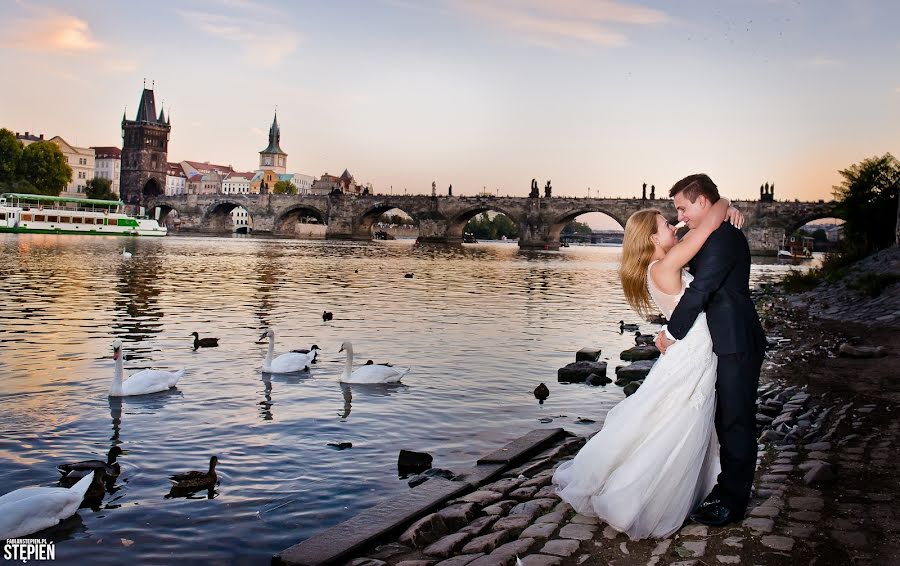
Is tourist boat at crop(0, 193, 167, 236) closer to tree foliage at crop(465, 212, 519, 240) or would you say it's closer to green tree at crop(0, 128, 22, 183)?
green tree at crop(0, 128, 22, 183)

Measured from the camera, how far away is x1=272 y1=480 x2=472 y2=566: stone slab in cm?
437

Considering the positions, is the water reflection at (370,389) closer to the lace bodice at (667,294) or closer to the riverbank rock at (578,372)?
the riverbank rock at (578,372)

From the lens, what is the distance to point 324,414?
331 inches

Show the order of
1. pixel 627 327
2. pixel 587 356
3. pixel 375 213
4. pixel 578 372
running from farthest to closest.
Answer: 1. pixel 375 213
2. pixel 627 327
3. pixel 587 356
4. pixel 578 372

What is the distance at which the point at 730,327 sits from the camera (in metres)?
4.27

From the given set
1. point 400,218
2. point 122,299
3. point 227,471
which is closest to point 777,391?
point 227,471

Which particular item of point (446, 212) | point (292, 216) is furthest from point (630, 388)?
point (292, 216)

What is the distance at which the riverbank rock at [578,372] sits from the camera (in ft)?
34.8

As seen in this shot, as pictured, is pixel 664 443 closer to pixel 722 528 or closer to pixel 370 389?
Result: pixel 722 528

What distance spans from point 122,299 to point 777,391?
15494mm

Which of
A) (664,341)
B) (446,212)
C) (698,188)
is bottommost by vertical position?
(664,341)

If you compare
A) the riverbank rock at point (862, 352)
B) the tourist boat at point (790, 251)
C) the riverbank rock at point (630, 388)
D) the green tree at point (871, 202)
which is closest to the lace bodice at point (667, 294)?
the riverbank rock at point (630, 388)

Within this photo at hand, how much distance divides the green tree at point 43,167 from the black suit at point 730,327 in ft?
341

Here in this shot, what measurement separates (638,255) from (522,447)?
2546 mm
